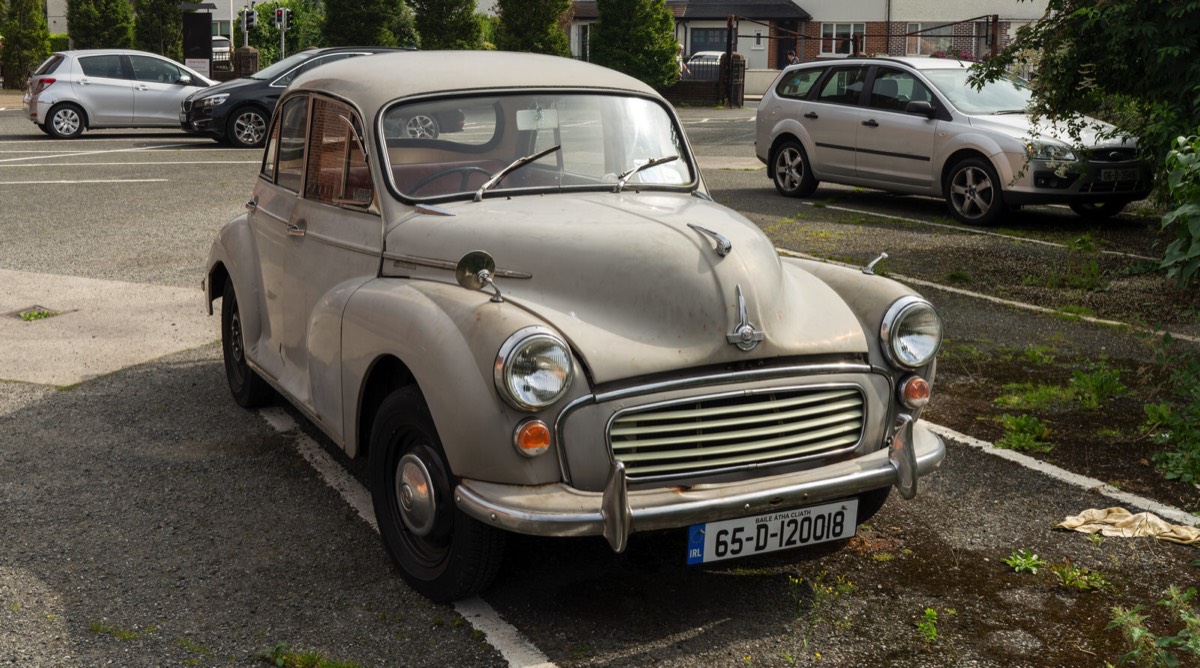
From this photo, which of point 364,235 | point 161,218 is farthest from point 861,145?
point 364,235

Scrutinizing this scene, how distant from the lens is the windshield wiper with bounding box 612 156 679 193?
530 centimetres

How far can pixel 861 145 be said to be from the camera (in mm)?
14086

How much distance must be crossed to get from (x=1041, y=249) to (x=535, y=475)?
29.0 feet

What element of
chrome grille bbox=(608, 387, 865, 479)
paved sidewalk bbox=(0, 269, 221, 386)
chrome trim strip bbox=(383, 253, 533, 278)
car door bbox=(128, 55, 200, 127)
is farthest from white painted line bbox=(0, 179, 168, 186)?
chrome grille bbox=(608, 387, 865, 479)

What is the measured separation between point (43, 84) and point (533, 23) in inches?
758

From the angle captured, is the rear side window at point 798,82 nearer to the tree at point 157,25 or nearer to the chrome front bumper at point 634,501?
the chrome front bumper at point 634,501

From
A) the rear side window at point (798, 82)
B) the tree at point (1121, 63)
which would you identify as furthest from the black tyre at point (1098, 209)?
the rear side window at point (798, 82)

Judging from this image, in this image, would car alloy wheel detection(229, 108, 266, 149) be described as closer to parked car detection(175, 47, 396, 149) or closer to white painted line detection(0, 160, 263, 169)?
parked car detection(175, 47, 396, 149)

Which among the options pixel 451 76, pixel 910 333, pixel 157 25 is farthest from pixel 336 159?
pixel 157 25

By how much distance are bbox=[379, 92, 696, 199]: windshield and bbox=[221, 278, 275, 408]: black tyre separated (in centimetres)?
176

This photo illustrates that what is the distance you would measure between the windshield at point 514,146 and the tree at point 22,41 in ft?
122

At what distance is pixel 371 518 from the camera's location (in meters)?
5.15

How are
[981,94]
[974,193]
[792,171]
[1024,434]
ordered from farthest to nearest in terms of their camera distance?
[792,171]
[981,94]
[974,193]
[1024,434]

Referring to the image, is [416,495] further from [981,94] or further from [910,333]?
[981,94]
